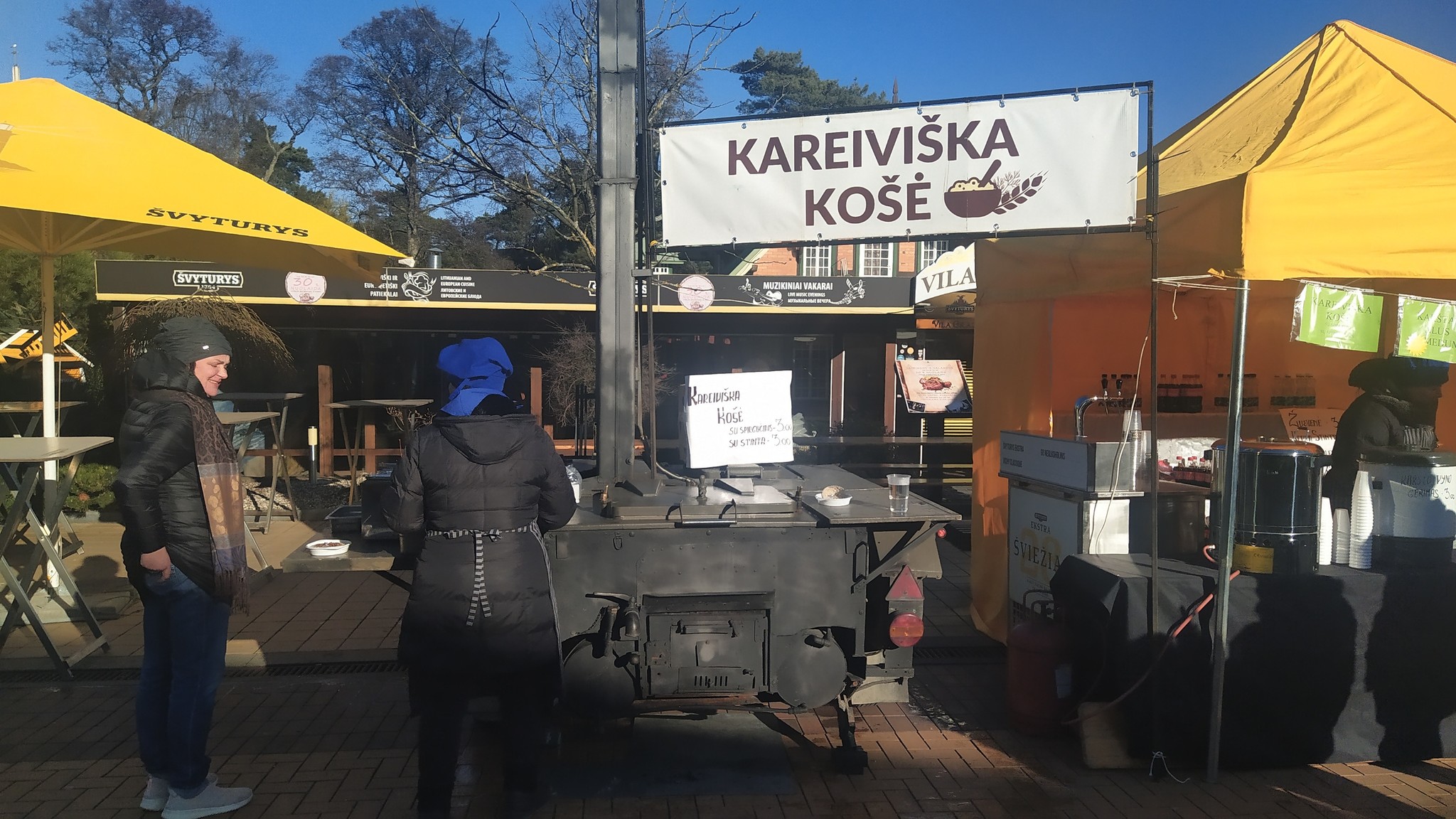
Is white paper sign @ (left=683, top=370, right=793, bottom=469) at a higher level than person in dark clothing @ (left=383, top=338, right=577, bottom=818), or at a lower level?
higher

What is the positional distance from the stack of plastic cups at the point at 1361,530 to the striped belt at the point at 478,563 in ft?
12.0

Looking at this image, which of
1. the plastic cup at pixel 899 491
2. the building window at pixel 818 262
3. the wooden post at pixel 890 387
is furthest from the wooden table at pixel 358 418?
the building window at pixel 818 262

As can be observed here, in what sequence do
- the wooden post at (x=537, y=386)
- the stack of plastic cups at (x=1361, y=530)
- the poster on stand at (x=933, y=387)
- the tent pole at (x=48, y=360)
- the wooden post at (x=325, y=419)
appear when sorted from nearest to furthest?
1. the stack of plastic cups at (x=1361, y=530)
2. the tent pole at (x=48, y=360)
3. the poster on stand at (x=933, y=387)
4. the wooden post at (x=325, y=419)
5. the wooden post at (x=537, y=386)

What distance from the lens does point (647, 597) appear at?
136 inches

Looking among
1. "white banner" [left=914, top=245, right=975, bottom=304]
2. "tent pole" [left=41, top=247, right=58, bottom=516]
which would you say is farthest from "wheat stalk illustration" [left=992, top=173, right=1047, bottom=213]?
"tent pole" [left=41, top=247, right=58, bottom=516]

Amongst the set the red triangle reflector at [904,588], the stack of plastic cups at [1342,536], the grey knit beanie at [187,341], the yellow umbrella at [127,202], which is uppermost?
the yellow umbrella at [127,202]

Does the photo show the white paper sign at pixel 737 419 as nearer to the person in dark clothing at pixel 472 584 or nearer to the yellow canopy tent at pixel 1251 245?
the person in dark clothing at pixel 472 584

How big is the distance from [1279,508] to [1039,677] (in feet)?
4.10

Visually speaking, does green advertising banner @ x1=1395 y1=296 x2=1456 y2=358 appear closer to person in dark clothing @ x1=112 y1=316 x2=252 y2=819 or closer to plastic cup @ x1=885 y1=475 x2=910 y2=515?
plastic cup @ x1=885 y1=475 x2=910 y2=515

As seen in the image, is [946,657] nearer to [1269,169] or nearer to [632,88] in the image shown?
[1269,169]

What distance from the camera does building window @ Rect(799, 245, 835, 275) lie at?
17875mm

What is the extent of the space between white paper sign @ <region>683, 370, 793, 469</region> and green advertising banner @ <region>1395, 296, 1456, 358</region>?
2.59m

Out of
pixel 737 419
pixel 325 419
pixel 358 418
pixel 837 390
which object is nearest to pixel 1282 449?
pixel 737 419

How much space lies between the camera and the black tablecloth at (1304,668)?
3.65 m
